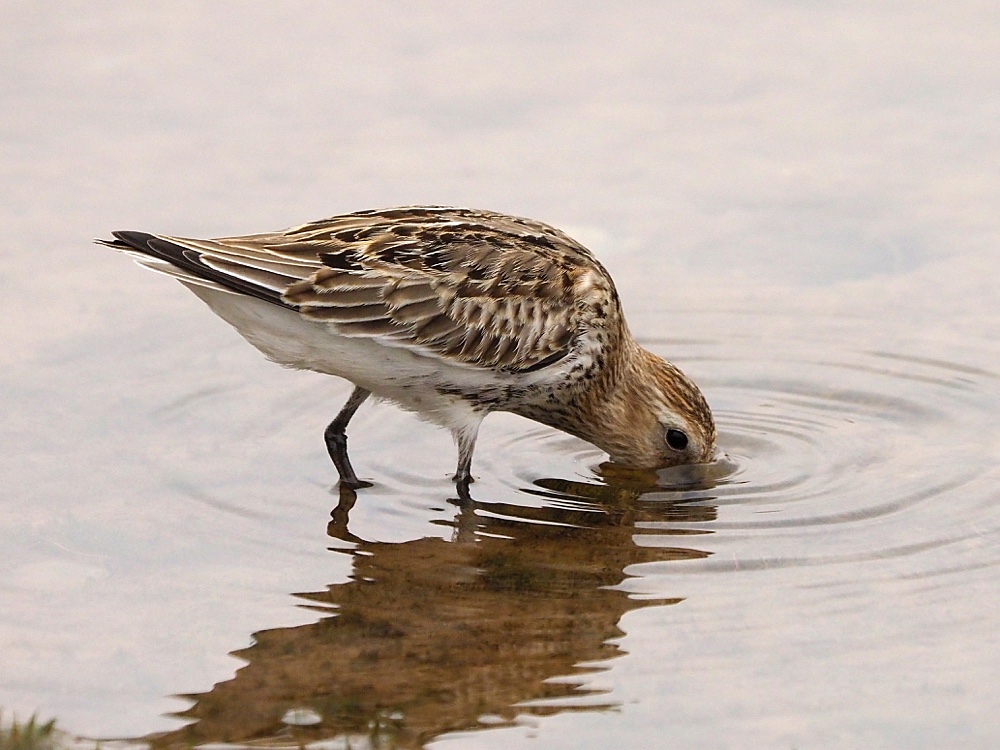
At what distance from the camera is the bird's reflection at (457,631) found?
6801 mm

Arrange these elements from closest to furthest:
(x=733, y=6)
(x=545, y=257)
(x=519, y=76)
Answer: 1. (x=545, y=257)
2. (x=519, y=76)
3. (x=733, y=6)

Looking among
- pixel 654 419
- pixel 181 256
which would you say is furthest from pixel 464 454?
pixel 181 256

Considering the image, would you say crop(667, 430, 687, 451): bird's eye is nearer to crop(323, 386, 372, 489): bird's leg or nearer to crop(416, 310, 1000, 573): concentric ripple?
crop(416, 310, 1000, 573): concentric ripple

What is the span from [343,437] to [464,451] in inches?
32.3

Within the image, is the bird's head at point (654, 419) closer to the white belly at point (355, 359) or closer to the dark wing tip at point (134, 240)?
the white belly at point (355, 359)

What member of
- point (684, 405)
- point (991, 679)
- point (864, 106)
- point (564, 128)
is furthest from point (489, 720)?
point (864, 106)

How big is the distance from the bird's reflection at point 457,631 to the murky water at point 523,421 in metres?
0.03

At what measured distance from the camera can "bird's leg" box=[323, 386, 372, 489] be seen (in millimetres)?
9781

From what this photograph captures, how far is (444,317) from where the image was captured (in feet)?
31.2

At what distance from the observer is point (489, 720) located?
683 centimetres

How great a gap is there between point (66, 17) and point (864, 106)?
7443 mm

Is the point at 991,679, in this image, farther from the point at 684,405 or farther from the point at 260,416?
the point at 260,416

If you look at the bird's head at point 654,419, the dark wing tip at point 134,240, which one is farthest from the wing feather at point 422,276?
the bird's head at point 654,419

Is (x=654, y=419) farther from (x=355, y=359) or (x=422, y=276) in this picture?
(x=355, y=359)
